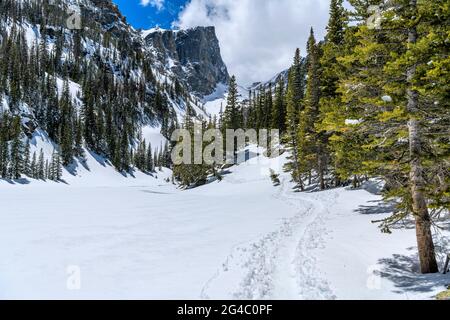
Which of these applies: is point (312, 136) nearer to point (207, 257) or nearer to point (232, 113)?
point (207, 257)

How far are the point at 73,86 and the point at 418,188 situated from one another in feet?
517

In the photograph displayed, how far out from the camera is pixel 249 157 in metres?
63.4

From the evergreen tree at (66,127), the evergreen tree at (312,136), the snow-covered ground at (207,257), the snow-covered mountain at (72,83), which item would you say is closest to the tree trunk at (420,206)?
the snow-covered ground at (207,257)

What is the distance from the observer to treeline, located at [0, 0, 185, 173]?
109438 millimetres

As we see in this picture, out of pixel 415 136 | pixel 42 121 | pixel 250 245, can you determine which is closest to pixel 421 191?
pixel 415 136

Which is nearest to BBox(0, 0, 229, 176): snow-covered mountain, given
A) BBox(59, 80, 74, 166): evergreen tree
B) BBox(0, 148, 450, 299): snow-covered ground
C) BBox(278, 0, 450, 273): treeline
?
BBox(59, 80, 74, 166): evergreen tree

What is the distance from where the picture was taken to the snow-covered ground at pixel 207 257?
7859 millimetres

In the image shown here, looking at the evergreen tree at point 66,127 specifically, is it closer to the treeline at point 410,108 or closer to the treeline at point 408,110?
the treeline at point 408,110

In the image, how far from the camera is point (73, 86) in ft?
463

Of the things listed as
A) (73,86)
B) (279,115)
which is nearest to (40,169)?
(279,115)

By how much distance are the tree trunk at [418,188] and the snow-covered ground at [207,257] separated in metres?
0.80

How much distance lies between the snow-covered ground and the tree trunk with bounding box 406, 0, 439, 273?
797mm

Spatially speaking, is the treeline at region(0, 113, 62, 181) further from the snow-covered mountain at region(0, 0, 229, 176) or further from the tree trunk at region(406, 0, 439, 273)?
the tree trunk at region(406, 0, 439, 273)
